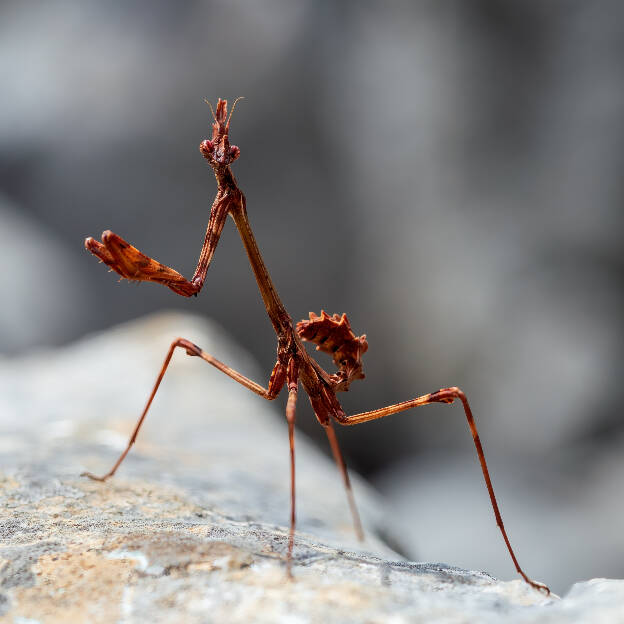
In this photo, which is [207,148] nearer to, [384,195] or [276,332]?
[276,332]

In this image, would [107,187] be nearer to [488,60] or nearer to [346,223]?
[346,223]

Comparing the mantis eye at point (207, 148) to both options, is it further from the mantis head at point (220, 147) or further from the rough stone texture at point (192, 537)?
the rough stone texture at point (192, 537)

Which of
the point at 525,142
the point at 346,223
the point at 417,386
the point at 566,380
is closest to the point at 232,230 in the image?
the point at 346,223

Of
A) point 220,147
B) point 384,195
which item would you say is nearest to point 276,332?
point 220,147

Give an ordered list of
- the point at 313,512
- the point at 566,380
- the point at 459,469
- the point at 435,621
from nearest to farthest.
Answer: the point at 435,621 → the point at 313,512 → the point at 566,380 → the point at 459,469

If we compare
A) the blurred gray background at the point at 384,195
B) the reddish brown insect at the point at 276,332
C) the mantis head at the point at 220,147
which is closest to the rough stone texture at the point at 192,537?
the reddish brown insect at the point at 276,332

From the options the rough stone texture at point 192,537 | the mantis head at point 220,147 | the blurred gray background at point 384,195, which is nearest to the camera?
the rough stone texture at point 192,537
